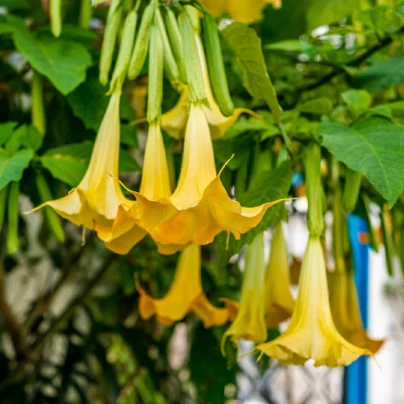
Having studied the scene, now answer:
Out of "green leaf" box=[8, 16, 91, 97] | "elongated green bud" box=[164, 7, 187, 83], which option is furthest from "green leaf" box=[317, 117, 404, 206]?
"green leaf" box=[8, 16, 91, 97]

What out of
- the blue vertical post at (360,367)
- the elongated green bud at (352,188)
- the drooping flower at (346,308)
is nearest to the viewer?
the elongated green bud at (352,188)

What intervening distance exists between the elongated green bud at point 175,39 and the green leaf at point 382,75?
243mm

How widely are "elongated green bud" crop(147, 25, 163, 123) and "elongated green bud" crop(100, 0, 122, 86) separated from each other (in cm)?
4

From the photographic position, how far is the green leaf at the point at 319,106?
1.67 feet

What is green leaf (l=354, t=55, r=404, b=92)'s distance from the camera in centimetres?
59

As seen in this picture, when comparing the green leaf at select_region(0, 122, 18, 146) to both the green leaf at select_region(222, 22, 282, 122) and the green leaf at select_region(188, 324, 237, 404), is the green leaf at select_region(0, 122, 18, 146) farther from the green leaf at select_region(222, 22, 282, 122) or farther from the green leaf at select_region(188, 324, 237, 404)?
the green leaf at select_region(188, 324, 237, 404)

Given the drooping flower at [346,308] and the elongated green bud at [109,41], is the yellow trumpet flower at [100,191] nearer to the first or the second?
the elongated green bud at [109,41]

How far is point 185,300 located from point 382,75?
322 millimetres

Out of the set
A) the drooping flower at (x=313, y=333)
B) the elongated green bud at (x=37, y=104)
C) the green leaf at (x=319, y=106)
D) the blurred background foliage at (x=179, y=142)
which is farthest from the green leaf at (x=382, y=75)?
the elongated green bud at (x=37, y=104)

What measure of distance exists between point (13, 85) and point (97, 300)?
67 centimetres

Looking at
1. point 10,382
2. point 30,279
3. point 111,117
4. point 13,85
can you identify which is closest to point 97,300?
point 30,279

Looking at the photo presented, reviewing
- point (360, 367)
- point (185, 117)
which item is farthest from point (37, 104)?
point (360, 367)

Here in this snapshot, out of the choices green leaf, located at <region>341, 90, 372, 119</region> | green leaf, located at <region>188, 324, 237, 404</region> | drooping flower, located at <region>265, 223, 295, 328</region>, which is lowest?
green leaf, located at <region>188, 324, 237, 404</region>

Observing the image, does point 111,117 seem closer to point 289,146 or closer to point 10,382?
point 289,146
